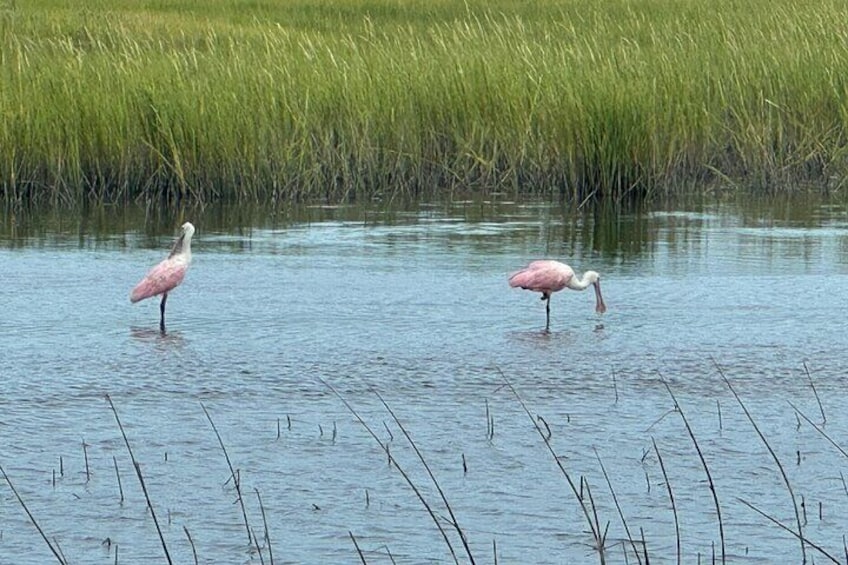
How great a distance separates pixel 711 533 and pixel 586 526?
35 cm

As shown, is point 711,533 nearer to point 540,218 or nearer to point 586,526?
point 586,526

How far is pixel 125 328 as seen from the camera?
8516 millimetres

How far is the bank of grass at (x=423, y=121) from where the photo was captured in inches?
514

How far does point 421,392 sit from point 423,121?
7.09 meters

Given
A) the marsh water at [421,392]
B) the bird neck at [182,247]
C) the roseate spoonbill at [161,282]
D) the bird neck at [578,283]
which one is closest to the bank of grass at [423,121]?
the marsh water at [421,392]

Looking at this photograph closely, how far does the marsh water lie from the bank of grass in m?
1.08

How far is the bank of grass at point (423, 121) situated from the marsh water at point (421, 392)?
1082 mm

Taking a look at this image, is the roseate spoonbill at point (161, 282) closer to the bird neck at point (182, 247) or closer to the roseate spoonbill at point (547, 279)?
the bird neck at point (182, 247)

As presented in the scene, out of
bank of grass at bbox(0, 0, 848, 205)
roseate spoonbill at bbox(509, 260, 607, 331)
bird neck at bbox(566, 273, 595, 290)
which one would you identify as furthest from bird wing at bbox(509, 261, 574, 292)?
bank of grass at bbox(0, 0, 848, 205)

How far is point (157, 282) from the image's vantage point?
8.70 meters

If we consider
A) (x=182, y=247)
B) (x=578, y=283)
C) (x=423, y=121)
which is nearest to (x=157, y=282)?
(x=182, y=247)

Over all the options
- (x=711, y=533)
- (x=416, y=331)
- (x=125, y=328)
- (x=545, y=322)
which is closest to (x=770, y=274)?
(x=545, y=322)

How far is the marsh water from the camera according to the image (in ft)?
16.8

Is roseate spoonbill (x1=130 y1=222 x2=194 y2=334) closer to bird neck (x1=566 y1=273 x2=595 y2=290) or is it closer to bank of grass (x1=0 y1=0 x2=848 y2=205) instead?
bird neck (x1=566 y1=273 x2=595 y2=290)
